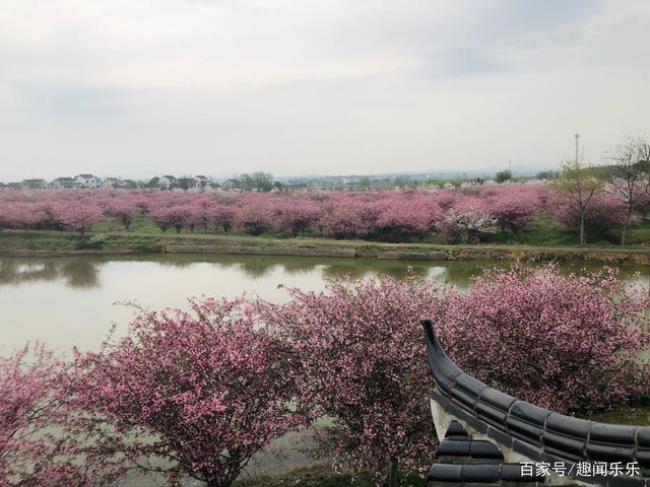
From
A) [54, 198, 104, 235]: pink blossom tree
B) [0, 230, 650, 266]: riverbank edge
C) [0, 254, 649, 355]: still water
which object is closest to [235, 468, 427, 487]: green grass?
[0, 254, 649, 355]: still water

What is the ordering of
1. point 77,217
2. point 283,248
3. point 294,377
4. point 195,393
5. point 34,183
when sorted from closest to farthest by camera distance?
point 195,393 < point 294,377 < point 283,248 < point 77,217 < point 34,183

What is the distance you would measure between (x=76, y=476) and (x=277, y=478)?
4.05 m

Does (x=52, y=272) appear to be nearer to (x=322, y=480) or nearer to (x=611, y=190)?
(x=322, y=480)

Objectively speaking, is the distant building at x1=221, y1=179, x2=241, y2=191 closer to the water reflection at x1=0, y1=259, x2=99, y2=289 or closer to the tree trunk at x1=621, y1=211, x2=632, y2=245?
the water reflection at x1=0, y1=259, x2=99, y2=289

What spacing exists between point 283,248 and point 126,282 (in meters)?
14.7

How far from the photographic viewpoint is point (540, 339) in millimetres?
11117

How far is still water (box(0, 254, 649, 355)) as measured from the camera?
73.6ft

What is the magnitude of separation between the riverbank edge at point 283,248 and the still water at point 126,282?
1.81 metres

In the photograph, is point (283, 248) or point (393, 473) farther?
point (283, 248)

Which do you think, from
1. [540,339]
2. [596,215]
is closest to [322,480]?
[540,339]

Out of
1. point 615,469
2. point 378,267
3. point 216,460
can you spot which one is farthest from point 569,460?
point 378,267

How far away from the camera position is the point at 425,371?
33.1 ft

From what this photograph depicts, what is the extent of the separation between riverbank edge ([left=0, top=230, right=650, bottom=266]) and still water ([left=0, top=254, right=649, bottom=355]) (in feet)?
5.95

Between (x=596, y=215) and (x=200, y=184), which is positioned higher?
(x=200, y=184)
